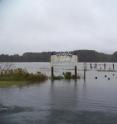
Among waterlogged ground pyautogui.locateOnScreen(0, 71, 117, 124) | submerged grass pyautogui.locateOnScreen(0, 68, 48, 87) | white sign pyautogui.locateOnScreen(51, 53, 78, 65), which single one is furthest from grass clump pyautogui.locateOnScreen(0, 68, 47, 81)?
waterlogged ground pyautogui.locateOnScreen(0, 71, 117, 124)

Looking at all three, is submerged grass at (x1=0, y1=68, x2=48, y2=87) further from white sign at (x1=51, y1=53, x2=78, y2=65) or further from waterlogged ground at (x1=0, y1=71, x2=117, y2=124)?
waterlogged ground at (x1=0, y1=71, x2=117, y2=124)

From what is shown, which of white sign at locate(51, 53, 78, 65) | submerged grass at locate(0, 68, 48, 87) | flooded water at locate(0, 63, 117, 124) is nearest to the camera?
flooded water at locate(0, 63, 117, 124)

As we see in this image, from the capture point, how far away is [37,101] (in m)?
25.0

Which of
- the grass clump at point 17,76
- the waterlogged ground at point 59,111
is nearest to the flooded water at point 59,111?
the waterlogged ground at point 59,111

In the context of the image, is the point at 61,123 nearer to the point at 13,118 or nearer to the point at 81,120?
the point at 81,120

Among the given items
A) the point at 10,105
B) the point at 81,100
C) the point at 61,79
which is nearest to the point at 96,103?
the point at 81,100

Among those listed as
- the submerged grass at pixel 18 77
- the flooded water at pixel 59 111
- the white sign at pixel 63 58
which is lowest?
the flooded water at pixel 59 111

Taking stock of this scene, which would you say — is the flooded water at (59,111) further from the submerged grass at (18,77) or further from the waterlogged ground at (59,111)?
the submerged grass at (18,77)

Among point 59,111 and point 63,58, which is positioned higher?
point 63,58

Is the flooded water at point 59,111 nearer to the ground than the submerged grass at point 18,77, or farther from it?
nearer to the ground

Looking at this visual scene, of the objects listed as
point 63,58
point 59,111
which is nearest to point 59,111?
point 59,111

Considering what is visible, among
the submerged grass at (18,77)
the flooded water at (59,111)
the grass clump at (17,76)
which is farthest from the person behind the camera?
the grass clump at (17,76)

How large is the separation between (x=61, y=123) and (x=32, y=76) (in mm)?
30394

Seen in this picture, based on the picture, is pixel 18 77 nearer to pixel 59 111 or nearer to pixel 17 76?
pixel 17 76
